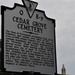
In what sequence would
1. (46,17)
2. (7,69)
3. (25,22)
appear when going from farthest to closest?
1. (46,17)
2. (25,22)
3. (7,69)

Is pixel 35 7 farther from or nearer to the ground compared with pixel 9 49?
farther from the ground

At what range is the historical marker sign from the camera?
1462 cm

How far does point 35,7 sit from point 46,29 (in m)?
1.20

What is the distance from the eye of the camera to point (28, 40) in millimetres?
15297

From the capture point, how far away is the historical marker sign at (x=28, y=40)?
14617mm

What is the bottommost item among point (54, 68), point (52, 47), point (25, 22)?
point (54, 68)

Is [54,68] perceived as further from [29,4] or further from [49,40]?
[29,4]

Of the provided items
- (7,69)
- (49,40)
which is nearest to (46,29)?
(49,40)

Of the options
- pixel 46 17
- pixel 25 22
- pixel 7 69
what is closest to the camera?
pixel 7 69

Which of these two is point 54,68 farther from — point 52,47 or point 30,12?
point 30,12

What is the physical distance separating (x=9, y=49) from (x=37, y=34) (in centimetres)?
183

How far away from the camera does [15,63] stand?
1465 cm

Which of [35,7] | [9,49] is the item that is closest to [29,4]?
[35,7]

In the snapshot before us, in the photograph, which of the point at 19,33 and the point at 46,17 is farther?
the point at 46,17
